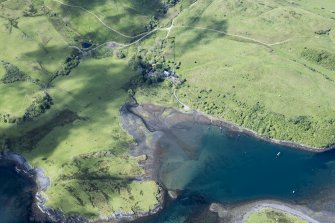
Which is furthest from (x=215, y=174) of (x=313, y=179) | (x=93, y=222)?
(x=93, y=222)

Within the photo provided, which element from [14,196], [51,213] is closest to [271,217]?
[51,213]

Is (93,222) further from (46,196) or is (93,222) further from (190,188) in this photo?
(190,188)

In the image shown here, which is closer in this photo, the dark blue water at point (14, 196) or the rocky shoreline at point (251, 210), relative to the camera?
the dark blue water at point (14, 196)

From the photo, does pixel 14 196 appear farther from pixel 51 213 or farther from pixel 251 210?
pixel 251 210

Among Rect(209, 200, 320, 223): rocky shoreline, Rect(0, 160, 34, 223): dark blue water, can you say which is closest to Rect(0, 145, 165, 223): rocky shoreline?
Rect(0, 160, 34, 223): dark blue water

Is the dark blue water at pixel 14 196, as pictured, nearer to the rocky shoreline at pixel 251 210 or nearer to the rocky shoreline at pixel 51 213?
the rocky shoreline at pixel 51 213

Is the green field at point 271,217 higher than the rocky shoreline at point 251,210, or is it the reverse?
the green field at point 271,217

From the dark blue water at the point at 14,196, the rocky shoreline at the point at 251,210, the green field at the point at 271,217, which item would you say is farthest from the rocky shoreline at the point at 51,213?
the green field at the point at 271,217
